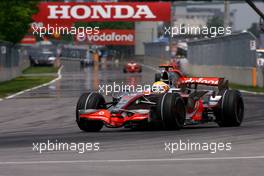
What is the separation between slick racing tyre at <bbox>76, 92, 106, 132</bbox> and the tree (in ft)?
120

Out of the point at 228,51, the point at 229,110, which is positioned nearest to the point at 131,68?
the point at 228,51

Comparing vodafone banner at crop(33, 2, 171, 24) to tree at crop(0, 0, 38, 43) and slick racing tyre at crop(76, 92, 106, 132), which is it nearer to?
tree at crop(0, 0, 38, 43)

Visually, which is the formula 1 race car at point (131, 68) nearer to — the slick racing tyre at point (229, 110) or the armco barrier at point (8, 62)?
the armco barrier at point (8, 62)

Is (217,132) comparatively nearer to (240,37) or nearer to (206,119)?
(206,119)

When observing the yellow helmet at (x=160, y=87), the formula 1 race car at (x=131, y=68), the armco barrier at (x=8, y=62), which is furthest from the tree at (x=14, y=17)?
the yellow helmet at (x=160, y=87)

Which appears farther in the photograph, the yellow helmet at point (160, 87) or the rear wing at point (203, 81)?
the rear wing at point (203, 81)

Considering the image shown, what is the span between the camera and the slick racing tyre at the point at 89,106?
55.1 feet

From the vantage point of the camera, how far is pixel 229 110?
685 inches

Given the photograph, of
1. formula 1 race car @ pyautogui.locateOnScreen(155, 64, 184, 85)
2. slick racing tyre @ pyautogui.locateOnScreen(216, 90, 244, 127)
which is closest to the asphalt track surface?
slick racing tyre @ pyautogui.locateOnScreen(216, 90, 244, 127)

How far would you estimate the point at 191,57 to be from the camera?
68375 mm

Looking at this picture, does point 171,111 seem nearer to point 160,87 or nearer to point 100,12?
point 160,87

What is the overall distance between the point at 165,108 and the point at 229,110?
2044mm

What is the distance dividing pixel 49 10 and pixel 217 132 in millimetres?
56345

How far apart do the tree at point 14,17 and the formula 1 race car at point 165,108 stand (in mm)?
36190
